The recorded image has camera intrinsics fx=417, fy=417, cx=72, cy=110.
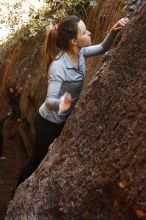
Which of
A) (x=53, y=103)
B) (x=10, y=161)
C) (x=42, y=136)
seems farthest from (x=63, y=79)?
(x=10, y=161)

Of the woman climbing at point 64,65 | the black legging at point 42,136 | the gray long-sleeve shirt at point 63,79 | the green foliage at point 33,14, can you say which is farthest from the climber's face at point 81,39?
the green foliage at point 33,14

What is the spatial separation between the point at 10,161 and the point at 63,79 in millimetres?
7196

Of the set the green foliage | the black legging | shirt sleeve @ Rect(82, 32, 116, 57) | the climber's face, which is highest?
the climber's face

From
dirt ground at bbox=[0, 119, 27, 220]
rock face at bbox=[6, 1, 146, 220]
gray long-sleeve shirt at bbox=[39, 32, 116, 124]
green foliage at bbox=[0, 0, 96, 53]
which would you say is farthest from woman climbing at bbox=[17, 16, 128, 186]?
green foliage at bbox=[0, 0, 96, 53]

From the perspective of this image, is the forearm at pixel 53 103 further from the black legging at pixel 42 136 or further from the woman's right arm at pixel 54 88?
the black legging at pixel 42 136

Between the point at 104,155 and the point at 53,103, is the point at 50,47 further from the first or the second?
the point at 104,155

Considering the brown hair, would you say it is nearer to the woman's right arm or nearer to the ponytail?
the ponytail

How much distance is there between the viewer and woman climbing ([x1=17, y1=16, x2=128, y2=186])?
4238 millimetres

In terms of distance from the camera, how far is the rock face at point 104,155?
2725 millimetres

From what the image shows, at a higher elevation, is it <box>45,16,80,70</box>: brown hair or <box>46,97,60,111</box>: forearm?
<box>45,16,80,70</box>: brown hair

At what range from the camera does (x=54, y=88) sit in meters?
4.18

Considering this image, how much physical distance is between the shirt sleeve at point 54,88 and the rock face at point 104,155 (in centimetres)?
25

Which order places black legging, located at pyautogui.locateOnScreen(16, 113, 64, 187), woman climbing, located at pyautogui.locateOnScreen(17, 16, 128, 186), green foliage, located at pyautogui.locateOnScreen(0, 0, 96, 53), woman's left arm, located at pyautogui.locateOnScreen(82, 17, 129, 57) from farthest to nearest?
green foliage, located at pyautogui.locateOnScreen(0, 0, 96, 53) → black legging, located at pyautogui.locateOnScreen(16, 113, 64, 187) → woman's left arm, located at pyautogui.locateOnScreen(82, 17, 129, 57) → woman climbing, located at pyautogui.locateOnScreen(17, 16, 128, 186)

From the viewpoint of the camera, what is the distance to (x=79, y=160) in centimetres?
340
